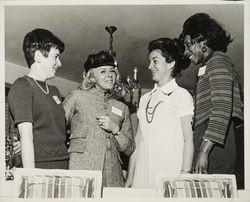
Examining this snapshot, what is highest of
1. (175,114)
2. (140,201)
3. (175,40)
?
(175,40)

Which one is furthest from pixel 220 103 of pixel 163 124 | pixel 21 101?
pixel 21 101

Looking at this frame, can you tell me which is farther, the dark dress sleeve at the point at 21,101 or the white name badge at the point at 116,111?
the white name badge at the point at 116,111

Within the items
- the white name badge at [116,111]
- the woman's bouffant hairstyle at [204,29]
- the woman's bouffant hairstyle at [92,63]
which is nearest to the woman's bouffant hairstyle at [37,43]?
the woman's bouffant hairstyle at [92,63]

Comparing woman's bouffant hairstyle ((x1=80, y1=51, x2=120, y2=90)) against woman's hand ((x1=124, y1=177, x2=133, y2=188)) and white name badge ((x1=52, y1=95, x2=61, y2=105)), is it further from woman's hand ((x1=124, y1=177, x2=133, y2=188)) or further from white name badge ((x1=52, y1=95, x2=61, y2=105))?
woman's hand ((x1=124, y1=177, x2=133, y2=188))

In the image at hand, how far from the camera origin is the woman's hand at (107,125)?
103cm

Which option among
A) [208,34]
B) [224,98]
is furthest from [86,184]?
[208,34]

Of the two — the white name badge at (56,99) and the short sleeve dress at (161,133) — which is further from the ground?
the white name badge at (56,99)

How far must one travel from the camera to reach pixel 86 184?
99cm

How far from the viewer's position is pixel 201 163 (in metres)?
0.97

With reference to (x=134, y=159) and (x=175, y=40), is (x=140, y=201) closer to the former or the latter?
(x=134, y=159)

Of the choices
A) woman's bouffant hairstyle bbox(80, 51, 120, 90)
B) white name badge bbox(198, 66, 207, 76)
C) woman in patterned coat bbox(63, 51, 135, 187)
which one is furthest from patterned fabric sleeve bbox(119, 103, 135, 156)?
white name badge bbox(198, 66, 207, 76)

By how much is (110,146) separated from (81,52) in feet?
0.96

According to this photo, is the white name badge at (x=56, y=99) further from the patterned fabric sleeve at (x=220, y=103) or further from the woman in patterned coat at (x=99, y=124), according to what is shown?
the patterned fabric sleeve at (x=220, y=103)

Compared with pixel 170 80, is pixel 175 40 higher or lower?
higher
